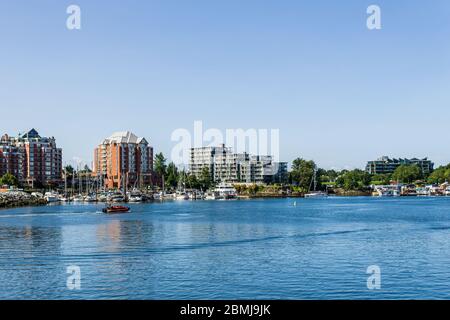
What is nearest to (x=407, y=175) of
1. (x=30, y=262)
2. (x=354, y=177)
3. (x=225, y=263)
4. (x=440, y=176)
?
(x=440, y=176)

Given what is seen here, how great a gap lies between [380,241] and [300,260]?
387 inches

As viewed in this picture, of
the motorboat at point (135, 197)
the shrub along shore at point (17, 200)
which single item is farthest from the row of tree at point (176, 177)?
the shrub along shore at point (17, 200)

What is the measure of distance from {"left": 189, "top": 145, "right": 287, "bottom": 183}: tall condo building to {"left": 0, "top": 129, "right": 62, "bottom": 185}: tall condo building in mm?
45206

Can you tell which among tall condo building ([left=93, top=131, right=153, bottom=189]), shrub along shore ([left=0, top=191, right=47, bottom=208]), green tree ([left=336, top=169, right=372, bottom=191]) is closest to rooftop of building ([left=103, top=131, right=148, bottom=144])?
tall condo building ([left=93, top=131, right=153, bottom=189])

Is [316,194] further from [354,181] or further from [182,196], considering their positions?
[182,196]

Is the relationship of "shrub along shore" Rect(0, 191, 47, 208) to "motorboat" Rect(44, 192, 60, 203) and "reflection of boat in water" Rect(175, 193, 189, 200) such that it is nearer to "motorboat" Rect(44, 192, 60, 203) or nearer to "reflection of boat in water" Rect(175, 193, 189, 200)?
"motorboat" Rect(44, 192, 60, 203)

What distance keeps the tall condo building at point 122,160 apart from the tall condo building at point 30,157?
1072 cm

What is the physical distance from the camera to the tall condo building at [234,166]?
15600 cm

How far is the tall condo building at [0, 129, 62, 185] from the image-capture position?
115 m

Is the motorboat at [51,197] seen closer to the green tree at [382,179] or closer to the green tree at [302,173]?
the green tree at [302,173]

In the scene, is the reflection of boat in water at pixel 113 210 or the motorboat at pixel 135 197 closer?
the reflection of boat in water at pixel 113 210

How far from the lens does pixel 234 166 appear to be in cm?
15675

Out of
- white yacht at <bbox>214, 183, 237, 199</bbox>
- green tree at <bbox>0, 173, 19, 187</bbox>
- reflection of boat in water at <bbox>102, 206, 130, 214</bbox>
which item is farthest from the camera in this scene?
white yacht at <bbox>214, 183, 237, 199</bbox>
